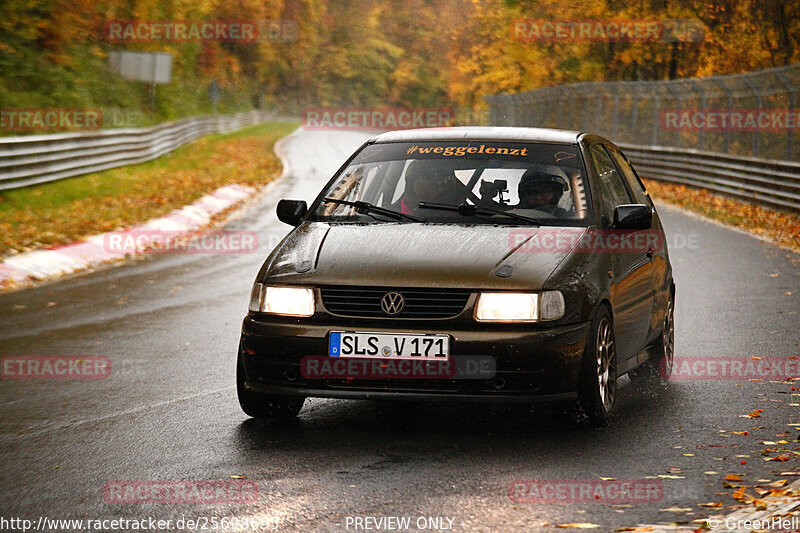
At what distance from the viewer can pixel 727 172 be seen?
25.8 metres

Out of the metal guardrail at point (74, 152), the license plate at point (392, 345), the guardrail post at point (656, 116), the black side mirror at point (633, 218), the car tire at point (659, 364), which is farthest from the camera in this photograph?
the guardrail post at point (656, 116)

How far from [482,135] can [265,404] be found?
2.25 metres

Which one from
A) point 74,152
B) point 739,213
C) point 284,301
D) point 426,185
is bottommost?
point 74,152

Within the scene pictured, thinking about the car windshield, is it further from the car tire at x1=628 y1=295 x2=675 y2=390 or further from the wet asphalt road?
→ the car tire at x1=628 y1=295 x2=675 y2=390

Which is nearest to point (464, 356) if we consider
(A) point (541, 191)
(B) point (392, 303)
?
(B) point (392, 303)

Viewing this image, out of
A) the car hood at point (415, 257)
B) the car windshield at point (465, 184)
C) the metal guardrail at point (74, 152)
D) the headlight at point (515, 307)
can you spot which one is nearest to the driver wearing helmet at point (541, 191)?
the car windshield at point (465, 184)

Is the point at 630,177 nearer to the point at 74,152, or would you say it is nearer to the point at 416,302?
the point at 416,302

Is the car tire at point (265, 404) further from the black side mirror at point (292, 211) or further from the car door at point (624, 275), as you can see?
the car door at point (624, 275)

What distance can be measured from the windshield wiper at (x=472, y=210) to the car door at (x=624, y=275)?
20.2 inches

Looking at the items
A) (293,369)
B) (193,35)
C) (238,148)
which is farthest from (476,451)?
(193,35)

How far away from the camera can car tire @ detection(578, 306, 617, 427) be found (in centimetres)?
623

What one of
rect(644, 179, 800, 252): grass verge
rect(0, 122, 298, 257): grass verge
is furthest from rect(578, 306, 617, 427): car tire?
rect(644, 179, 800, 252): grass verge

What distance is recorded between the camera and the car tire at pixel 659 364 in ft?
26.9

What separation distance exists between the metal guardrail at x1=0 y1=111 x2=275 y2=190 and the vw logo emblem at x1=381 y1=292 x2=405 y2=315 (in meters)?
14.9
